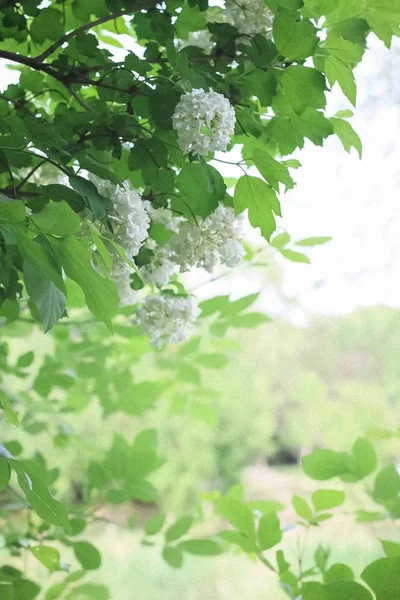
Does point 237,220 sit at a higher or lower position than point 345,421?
higher

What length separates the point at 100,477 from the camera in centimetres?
74

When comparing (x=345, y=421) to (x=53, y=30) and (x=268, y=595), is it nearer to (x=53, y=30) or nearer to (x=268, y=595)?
(x=268, y=595)

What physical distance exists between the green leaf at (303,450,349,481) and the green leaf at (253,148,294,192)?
0.70 feet

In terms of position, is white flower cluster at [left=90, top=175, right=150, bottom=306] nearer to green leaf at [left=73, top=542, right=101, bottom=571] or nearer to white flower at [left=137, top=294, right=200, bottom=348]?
white flower at [left=137, top=294, right=200, bottom=348]

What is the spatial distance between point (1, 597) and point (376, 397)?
3.64 m

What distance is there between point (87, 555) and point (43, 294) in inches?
16.0

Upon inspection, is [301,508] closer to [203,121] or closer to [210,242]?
[210,242]

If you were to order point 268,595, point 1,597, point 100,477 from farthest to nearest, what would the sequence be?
1. point 268,595
2. point 100,477
3. point 1,597

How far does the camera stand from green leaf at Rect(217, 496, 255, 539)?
0.53m

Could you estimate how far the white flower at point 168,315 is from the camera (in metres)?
0.57

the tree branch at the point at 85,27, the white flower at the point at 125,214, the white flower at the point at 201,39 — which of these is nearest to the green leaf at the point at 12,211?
the white flower at the point at 125,214

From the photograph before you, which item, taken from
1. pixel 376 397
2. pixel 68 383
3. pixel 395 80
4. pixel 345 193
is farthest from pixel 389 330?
pixel 68 383

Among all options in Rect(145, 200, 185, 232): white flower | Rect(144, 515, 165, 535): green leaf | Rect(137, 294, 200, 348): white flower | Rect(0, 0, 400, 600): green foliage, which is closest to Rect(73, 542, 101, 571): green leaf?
Rect(0, 0, 400, 600): green foliage

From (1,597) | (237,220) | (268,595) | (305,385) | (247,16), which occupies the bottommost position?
(268,595)
